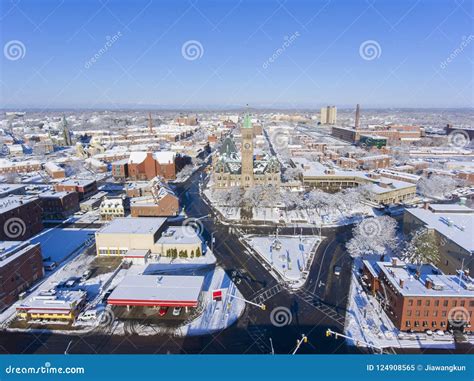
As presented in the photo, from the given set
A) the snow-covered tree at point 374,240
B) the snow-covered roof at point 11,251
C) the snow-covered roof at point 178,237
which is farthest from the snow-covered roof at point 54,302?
the snow-covered tree at point 374,240

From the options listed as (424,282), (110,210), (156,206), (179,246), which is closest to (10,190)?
(110,210)

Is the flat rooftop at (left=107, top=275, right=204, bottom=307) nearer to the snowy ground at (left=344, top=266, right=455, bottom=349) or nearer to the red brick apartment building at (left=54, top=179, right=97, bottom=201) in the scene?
the snowy ground at (left=344, top=266, right=455, bottom=349)

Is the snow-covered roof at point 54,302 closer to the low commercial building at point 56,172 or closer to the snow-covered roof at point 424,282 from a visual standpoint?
the snow-covered roof at point 424,282

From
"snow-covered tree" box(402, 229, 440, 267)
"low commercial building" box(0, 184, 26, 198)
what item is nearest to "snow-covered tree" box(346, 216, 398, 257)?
"snow-covered tree" box(402, 229, 440, 267)

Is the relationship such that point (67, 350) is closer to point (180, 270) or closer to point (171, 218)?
point (180, 270)

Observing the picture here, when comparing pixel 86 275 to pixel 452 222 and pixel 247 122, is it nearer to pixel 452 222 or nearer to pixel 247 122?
pixel 247 122

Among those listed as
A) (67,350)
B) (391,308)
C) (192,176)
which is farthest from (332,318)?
(192,176)
